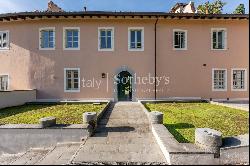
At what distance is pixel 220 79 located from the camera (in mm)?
19219

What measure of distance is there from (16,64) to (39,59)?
191cm

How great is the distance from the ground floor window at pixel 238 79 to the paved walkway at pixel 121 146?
39.4ft

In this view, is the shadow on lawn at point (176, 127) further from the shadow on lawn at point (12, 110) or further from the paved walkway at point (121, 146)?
the shadow on lawn at point (12, 110)

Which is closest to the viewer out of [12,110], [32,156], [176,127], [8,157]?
[32,156]

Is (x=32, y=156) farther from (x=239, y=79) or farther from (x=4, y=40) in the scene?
(x=239, y=79)

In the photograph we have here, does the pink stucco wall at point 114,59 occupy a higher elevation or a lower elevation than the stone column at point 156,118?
higher

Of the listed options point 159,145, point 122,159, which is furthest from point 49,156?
point 159,145

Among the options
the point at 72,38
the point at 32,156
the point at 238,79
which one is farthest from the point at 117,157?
the point at 238,79

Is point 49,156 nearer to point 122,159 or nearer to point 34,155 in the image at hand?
point 34,155

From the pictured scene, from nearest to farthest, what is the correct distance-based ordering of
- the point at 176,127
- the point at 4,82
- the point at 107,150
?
the point at 107,150
the point at 176,127
the point at 4,82

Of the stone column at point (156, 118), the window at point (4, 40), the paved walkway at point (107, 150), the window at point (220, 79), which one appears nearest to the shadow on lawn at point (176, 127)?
the stone column at point (156, 118)

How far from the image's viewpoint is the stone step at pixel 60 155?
20.3 feet

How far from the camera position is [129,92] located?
64.4 ft

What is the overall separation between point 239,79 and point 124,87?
29.4ft
